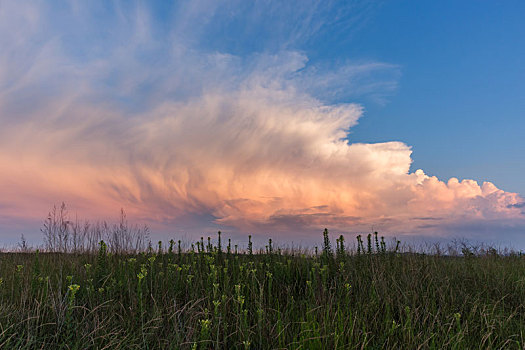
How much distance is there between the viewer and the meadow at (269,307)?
4.19m

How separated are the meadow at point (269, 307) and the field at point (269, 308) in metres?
0.02

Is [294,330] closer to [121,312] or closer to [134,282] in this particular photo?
[121,312]

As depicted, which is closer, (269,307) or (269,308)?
(269,308)

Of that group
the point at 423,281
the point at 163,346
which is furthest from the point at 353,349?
the point at 423,281

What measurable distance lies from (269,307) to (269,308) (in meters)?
0.61

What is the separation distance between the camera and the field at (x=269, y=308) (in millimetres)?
4188

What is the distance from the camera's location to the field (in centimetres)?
419

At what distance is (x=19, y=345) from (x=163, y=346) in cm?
167

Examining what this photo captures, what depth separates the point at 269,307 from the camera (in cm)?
525

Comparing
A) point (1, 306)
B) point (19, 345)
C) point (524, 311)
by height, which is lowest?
point (524, 311)

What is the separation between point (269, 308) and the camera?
184 inches

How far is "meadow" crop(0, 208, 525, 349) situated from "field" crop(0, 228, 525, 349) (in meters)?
0.02

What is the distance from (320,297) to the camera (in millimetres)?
5492

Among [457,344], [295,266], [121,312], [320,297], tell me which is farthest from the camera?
[295,266]
